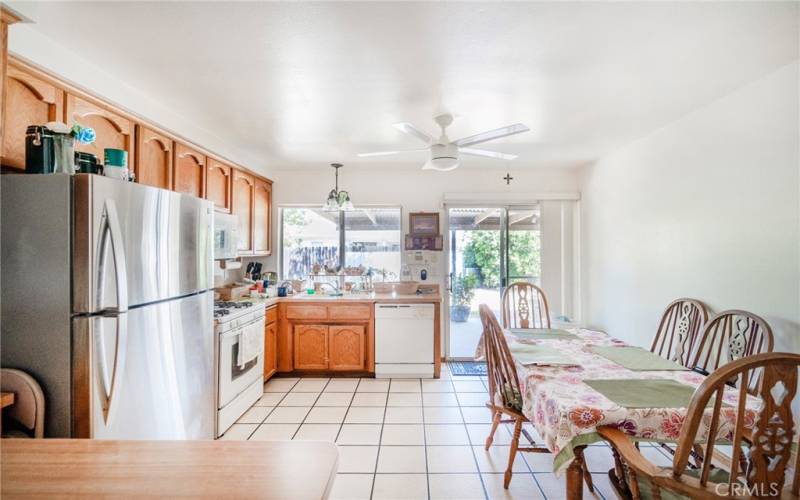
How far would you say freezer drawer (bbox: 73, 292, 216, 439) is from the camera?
1.44 meters

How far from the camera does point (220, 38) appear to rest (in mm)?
1652

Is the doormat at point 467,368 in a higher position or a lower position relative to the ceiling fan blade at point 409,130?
lower

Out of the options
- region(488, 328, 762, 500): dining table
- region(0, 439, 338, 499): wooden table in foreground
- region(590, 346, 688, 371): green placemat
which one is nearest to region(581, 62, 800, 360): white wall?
region(590, 346, 688, 371): green placemat

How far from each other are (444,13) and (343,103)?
1074mm

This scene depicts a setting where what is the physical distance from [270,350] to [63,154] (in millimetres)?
2464

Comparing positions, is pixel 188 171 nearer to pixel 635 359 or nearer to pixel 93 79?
pixel 93 79

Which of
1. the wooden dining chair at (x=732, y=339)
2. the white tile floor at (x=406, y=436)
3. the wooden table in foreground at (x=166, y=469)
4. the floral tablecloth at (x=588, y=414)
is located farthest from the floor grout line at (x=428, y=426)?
the wooden table in foreground at (x=166, y=469)

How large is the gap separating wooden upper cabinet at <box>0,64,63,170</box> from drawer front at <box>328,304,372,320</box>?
254 cm

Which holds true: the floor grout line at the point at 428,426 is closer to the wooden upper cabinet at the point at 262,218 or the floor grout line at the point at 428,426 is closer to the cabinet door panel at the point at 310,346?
the cabinet door panel at the point at 310,346

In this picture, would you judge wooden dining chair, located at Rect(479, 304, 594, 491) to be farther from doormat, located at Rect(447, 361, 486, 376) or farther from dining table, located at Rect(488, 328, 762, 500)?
doormat, located at Rect(447, 361, 486, 376)

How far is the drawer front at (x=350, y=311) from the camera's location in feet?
12.0

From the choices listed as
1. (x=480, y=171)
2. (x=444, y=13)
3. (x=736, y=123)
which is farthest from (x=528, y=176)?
(x=444, y=13)

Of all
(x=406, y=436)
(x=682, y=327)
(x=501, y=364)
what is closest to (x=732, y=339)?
(x=682, y=327)

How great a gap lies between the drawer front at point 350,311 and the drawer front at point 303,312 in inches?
4.5
